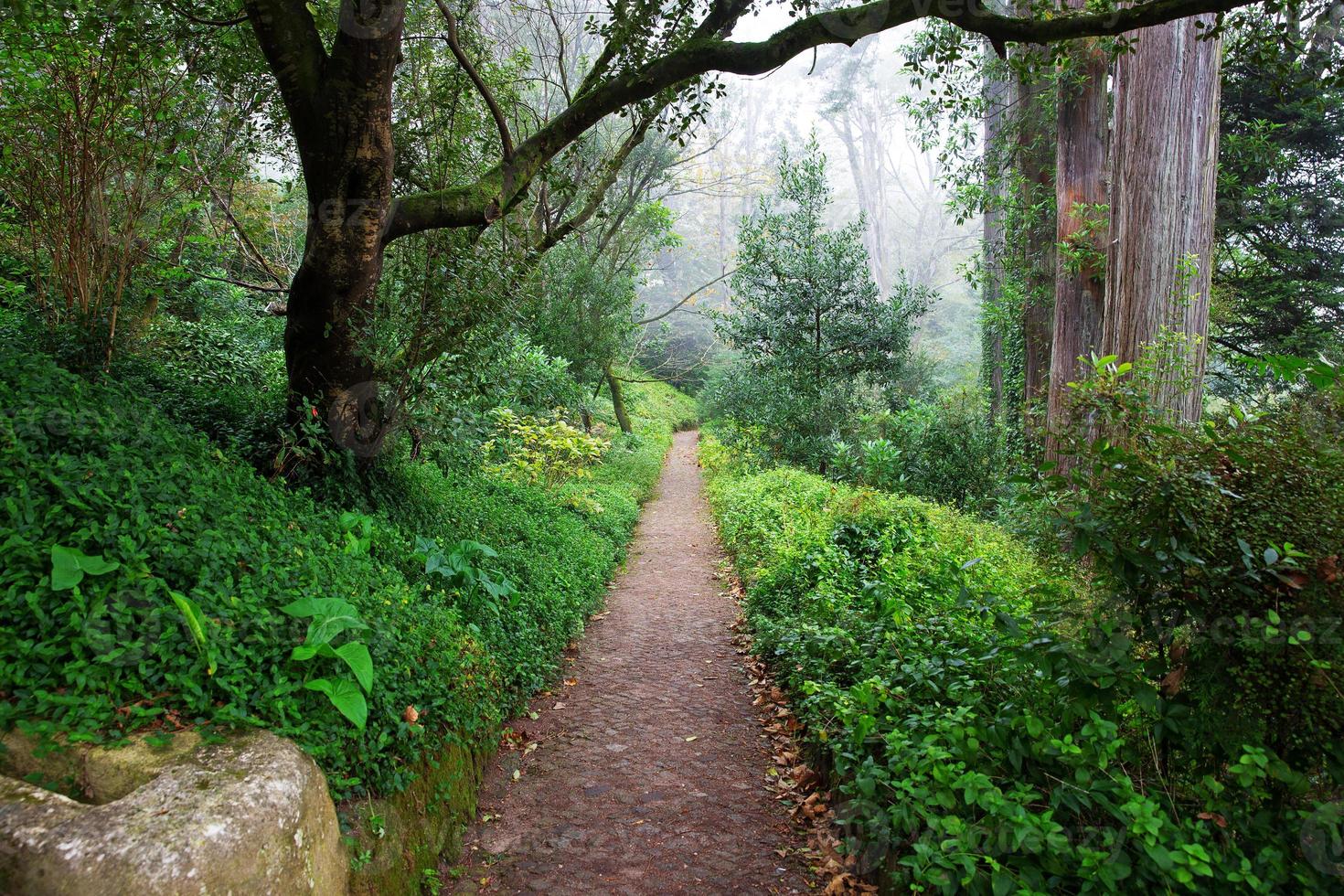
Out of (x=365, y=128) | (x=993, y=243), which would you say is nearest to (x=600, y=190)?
(x=365, y=128)

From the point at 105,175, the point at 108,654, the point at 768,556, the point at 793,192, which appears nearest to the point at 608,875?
the point at 108,654

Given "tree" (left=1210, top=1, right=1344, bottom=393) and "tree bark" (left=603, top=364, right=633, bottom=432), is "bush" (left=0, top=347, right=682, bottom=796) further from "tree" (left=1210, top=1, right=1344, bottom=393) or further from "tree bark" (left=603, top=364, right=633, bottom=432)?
"tree bark" (left=603, top=364, right=633, bottom=432)

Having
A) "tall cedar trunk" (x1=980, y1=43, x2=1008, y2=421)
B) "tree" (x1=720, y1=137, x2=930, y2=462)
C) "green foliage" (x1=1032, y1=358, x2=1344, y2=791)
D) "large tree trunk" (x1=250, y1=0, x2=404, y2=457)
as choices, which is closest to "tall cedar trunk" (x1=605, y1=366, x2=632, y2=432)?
"tree" (x1=720, y1=137, x2=930, y2=462)

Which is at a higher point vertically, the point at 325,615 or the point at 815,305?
the point at 815,305

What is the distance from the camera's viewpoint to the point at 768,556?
7883mm

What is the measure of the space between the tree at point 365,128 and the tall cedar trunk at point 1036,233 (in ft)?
20.4

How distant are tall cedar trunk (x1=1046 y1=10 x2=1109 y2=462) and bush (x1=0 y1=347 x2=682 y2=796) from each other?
6923 mm

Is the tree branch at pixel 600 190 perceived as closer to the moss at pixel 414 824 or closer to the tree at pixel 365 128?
the tree at pixel 365 128

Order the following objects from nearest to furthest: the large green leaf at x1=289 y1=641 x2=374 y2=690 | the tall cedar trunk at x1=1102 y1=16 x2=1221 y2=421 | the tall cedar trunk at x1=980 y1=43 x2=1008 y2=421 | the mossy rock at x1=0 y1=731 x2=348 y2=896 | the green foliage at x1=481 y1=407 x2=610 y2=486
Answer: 1. the mossy rock at x1=0 y1=731 x2=348 y2=896
2. the large green leaf at x1=289 y1=641 x2=374 y2=690
3. the tall cedar trunk at x1=1102 y1=16 x2=1221 y2=421
4. the green foliage at x1=481 y1=407 x2=610 y2=486
5. the tall cedar trunk at x1=980 y1=43 x2=1008 y2=421

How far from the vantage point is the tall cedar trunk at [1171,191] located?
6.20 meters

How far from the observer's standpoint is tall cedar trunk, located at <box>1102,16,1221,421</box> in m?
6.20

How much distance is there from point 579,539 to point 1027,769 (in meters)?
6.18

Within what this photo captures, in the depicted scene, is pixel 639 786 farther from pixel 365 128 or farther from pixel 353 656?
pixel 365 128

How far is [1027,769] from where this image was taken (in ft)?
9.06
